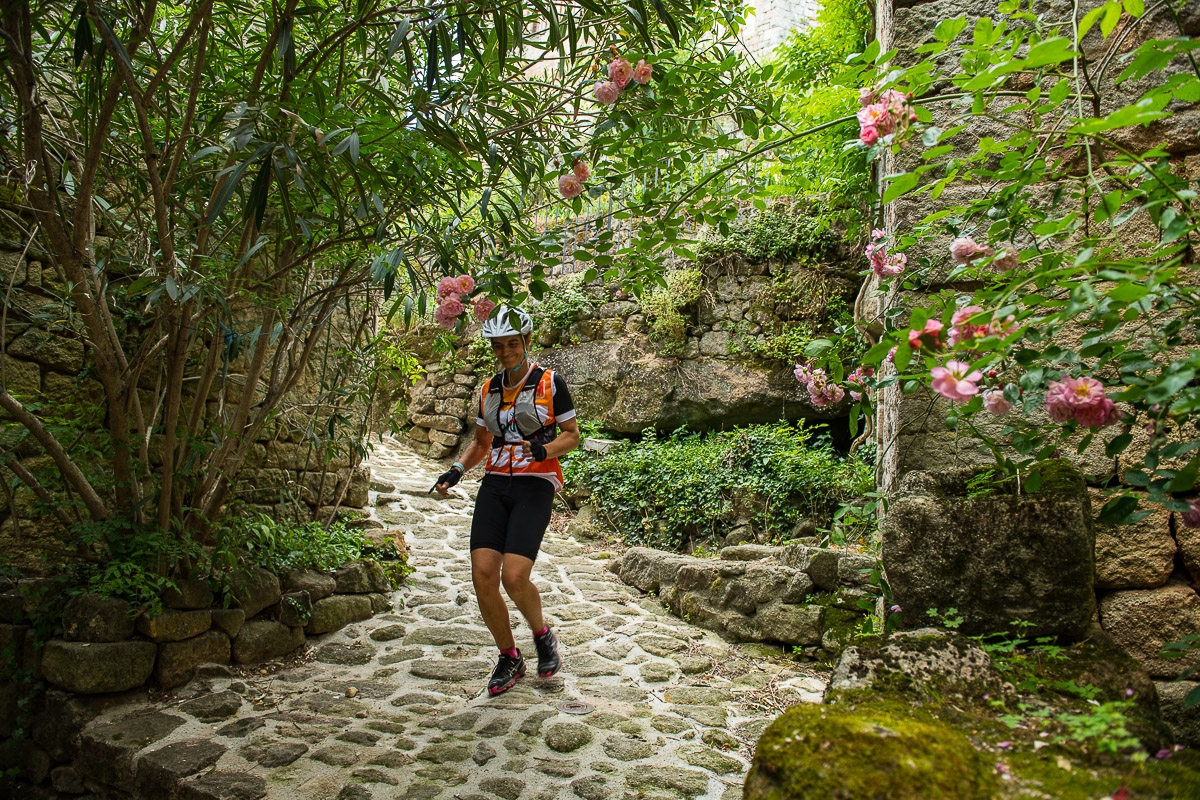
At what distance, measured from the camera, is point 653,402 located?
755 centimetres

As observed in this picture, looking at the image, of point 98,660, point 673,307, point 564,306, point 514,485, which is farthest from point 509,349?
point 564,306

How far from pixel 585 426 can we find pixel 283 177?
243 inches

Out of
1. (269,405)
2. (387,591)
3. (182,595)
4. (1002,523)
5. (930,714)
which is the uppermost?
(269,405)

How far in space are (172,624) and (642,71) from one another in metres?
3.15

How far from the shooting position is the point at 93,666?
9.16 feet

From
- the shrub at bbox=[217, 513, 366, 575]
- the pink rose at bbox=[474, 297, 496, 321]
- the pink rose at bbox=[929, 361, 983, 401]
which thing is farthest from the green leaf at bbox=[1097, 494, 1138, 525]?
the shrub at bbox=[217, 513, 366, 575]

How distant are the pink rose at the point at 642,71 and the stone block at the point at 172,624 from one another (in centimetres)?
310

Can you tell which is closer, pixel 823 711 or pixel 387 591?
pixel 823 711

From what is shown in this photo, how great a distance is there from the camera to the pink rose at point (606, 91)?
2342mm

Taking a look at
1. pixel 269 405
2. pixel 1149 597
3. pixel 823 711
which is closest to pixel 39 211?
pixel 269 405

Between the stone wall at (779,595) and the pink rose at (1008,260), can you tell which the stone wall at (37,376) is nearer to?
the stone wall at (779,595)

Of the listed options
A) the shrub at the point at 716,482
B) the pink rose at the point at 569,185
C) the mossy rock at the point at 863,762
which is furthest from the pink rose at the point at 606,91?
the shrub at the point at 716,482

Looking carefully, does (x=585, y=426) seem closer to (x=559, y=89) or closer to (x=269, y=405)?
(x=269, y=405)

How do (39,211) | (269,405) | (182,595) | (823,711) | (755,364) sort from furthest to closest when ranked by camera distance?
(755,364), (269,405), (182,595), (39,211), (823,711)
